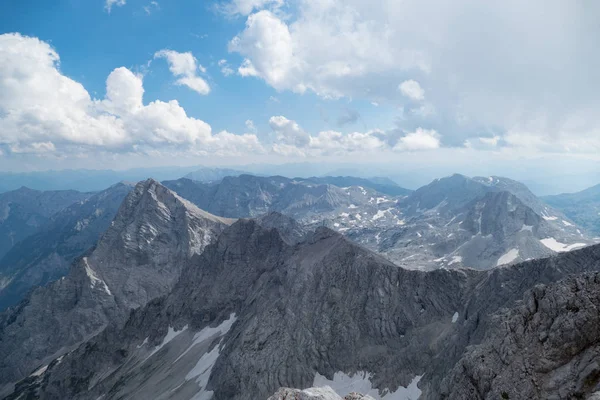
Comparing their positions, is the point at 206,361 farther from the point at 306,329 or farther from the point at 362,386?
the point at 362,386

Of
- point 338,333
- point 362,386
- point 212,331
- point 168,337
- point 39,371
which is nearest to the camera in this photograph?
point 362,386

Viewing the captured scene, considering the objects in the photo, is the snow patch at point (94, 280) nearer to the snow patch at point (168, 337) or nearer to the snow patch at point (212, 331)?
the snow patch at point (168, 337)

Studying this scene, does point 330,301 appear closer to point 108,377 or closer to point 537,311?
point 537,311

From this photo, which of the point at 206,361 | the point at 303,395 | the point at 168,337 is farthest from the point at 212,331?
the point at 303,395

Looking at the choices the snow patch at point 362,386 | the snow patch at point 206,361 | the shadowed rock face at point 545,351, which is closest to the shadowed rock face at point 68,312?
the snow patch at point 206,361

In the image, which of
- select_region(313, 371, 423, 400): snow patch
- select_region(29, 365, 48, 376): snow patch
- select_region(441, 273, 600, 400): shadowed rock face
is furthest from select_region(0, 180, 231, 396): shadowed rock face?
select_region(441, 273, 600, 400): shadowed rock face

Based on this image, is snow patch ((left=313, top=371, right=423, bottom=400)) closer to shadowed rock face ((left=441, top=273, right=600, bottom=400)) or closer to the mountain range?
the mountain range
